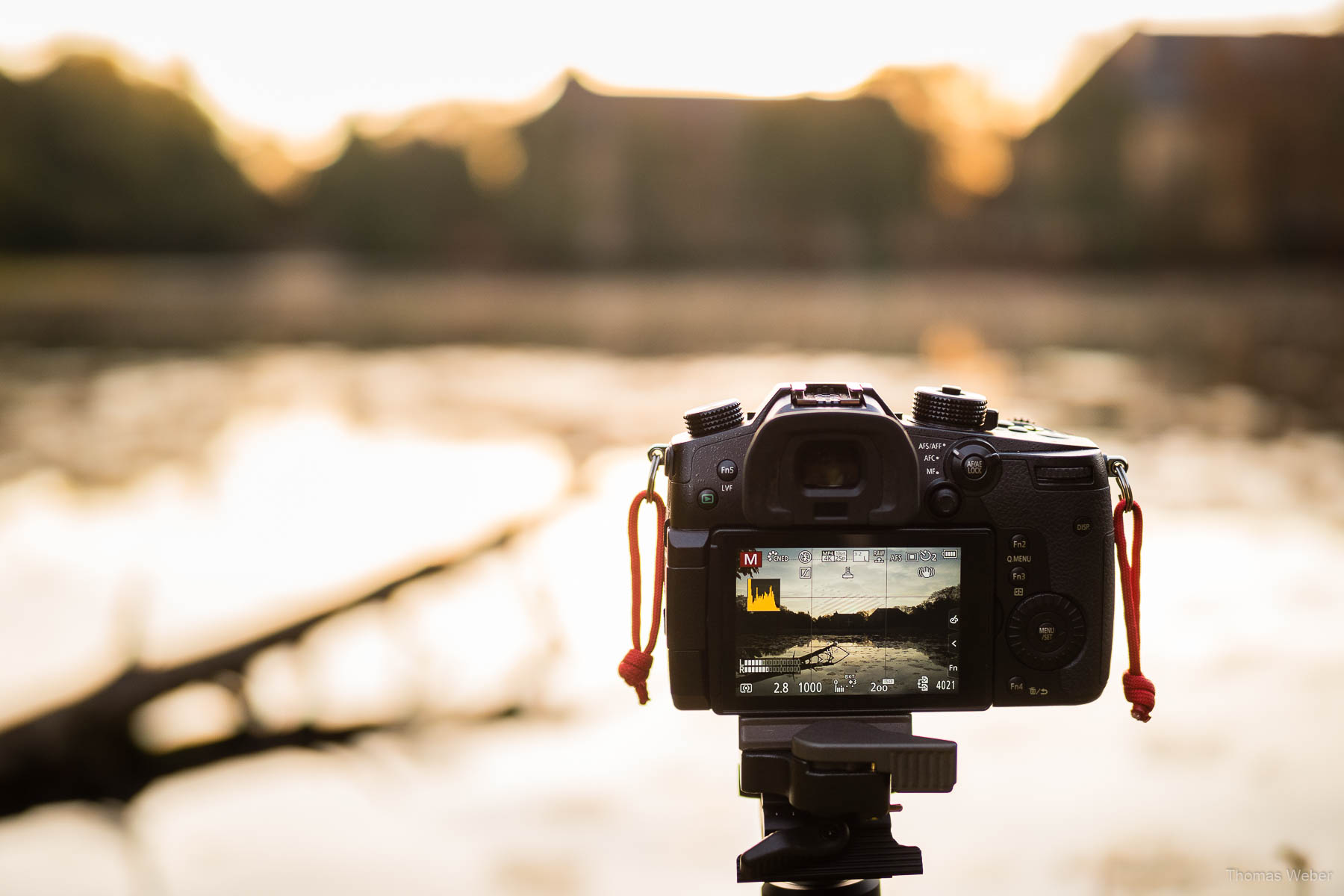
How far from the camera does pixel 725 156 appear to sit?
128 feet

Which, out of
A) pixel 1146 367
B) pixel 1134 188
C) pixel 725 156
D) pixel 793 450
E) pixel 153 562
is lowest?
pixel 153 562

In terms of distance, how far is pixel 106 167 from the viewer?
26.2 meters

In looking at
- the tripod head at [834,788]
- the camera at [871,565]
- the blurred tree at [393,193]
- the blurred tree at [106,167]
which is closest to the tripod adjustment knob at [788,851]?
the tripod head at [834,788]

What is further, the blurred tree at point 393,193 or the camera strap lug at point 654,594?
the blurred tree at point 393,193

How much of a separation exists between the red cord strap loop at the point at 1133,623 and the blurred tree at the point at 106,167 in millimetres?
26305

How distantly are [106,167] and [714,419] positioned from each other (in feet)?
95.4

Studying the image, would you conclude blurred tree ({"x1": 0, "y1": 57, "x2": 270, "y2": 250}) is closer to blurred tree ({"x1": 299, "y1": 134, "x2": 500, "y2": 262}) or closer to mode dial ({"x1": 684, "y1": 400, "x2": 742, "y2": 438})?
blurred tree ({"x1": 299, "y1": 134, "x2": 500, "y2": 262})

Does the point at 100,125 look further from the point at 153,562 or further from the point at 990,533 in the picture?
the point at 990,533

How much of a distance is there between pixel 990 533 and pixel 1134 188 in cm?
3489

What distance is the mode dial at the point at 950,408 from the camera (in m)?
1.21

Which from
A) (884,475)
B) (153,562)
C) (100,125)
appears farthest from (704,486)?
(100,125)

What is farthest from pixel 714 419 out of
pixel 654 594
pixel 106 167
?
pixel 106 167

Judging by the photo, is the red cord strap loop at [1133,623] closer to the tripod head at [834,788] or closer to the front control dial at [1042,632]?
the front control dial at [1042,632]

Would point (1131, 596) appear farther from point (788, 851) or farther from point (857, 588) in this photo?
point (788, 851)
